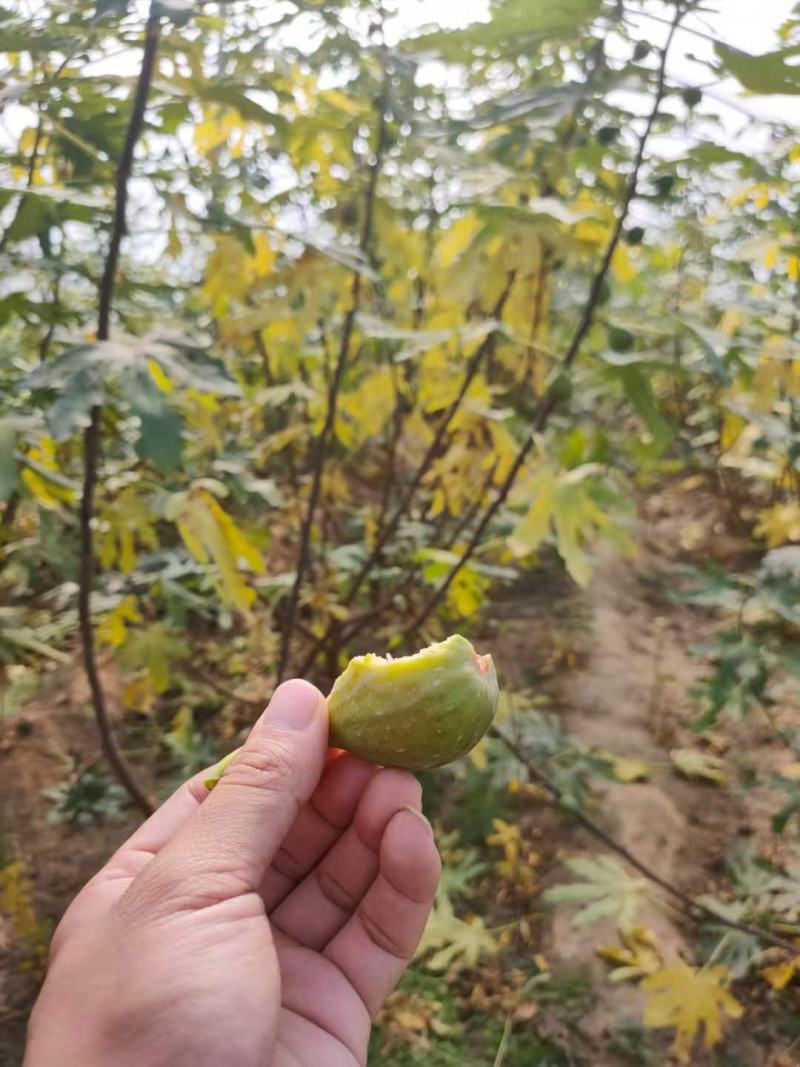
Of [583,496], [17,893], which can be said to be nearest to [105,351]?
[583,496]

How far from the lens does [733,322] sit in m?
3.00

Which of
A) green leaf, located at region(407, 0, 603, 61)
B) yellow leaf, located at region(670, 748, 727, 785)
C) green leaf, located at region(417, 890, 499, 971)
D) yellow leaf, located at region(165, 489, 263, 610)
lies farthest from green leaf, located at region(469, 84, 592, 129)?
yellow leaf, located at region(670, 748, 727, 785)

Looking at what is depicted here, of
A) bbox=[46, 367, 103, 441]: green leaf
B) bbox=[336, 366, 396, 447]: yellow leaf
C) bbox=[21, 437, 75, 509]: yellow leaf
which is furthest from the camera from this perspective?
bbox=[336, 366, 396, 447]: yellow leaf

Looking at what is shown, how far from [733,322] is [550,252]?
1206 mm

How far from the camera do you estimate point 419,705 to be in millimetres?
1002

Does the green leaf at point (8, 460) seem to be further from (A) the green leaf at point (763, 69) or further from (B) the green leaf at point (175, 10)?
(A) the green leaf at point (763, 69)

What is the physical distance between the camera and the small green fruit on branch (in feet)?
3.28

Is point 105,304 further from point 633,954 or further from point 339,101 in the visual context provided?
point 633,954

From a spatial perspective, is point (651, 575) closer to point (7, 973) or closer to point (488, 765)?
point (488, 765)

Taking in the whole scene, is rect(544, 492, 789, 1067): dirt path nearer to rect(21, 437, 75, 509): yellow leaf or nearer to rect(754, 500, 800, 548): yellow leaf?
rect(754, 500, 800, 548): yellow leaf

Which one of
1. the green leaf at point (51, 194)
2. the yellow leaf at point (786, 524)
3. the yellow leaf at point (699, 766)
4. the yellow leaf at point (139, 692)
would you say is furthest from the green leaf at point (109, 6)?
the yellow leaf at point (699, 766)

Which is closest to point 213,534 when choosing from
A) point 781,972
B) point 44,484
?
point 44,484

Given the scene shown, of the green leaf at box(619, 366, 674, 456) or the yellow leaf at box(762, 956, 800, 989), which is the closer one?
the green leaf at box(619, 366, 674, 456)

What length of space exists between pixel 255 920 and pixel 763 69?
148 cm
